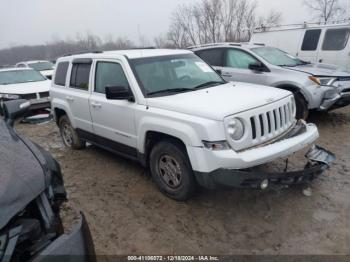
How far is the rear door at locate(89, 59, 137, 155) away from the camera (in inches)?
158

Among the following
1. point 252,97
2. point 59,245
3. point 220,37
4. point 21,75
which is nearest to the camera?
point 59,245

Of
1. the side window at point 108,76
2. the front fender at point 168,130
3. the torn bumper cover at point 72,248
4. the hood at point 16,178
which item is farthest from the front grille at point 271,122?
the hood at point 16,178

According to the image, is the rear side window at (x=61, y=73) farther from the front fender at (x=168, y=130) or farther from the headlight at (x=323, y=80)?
the headlight at (x=323, y=80)

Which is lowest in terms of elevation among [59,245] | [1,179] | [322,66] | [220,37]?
[220,37]

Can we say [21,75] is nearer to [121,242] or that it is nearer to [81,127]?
[81,127]

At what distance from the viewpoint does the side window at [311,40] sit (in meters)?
9.24

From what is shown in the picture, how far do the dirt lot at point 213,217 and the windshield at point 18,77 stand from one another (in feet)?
23.0

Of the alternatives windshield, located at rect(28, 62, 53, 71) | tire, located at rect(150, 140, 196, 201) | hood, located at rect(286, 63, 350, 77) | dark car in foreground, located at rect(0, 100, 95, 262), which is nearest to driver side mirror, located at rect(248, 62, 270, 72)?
hood, located at rect(286, 63, 350, 77)

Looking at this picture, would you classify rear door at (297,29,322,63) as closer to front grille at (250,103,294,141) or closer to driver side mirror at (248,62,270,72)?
driver side mirror at (248,62,270,72)

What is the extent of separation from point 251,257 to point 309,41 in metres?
8.52

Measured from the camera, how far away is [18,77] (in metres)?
10.4

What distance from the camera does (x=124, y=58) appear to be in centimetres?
416

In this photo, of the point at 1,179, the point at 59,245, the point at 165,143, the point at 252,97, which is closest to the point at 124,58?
the point at 165,143

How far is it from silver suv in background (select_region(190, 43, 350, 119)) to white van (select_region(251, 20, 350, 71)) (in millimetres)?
2289
